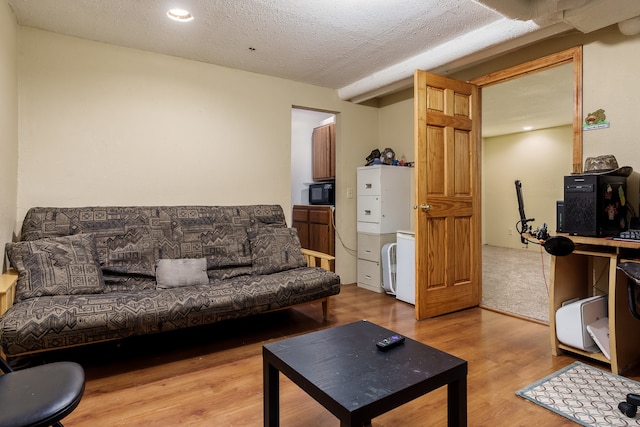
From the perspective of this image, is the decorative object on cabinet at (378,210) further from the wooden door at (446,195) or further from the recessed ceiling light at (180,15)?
the recessed ceiling light at (180,15)

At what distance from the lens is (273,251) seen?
3.12m

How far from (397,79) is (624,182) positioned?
2.02 m

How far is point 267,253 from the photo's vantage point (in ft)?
10.2

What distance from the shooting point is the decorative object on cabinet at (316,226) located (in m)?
4.37

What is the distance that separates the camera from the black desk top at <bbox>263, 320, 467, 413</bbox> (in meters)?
1.14

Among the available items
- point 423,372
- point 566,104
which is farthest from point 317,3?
point 566,104

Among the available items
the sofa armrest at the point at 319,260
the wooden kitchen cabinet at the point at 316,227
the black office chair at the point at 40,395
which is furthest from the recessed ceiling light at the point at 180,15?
the wooden kitchen cabinet at the point at 316,227

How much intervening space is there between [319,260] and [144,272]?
58.8 inches

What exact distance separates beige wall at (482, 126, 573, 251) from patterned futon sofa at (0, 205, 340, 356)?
520 centimetres

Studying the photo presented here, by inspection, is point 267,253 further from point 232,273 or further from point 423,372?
point 423,372

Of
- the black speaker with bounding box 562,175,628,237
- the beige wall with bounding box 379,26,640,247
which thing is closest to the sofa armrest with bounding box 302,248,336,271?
the black speaker with bounding box 562,175,628,237

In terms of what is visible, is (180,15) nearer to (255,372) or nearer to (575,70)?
(255,372)

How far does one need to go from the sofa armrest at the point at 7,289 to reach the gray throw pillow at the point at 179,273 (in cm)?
82

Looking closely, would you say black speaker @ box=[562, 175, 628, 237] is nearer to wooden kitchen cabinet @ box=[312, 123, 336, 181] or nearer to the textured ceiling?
the textured ceiling
